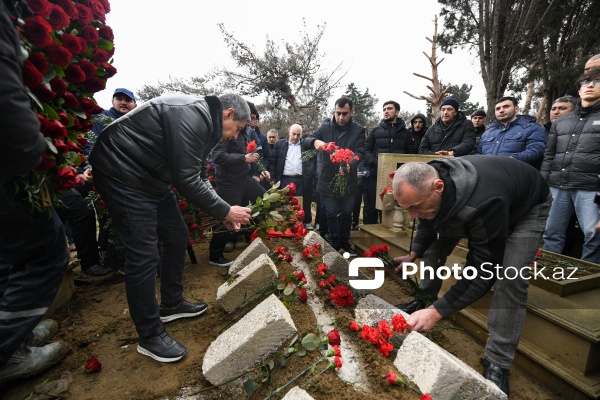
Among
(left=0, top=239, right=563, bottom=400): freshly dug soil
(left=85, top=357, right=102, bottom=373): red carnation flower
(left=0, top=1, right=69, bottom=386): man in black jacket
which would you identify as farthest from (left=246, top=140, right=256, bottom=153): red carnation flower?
(left=85, top=357, right=102, bottom=373): red carnation flower

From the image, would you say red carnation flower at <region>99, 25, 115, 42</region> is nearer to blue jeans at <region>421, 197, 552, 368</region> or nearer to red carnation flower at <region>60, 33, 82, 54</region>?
red carnation flower at <region>60, 33, 82, 54</region>

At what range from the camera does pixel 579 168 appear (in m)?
3.00

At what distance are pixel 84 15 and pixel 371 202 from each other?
4.40 m

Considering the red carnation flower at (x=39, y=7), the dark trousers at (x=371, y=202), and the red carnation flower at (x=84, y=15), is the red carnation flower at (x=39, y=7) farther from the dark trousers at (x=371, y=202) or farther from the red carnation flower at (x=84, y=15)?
the dark trousers at (x=371, y=202)

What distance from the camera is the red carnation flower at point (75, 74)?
4.97ft

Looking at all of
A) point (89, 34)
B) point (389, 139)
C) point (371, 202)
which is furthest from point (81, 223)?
point (389, 139)

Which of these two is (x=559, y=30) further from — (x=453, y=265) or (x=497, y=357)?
(x=497, y=357)

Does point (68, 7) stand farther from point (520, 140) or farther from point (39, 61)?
point (520, 140)

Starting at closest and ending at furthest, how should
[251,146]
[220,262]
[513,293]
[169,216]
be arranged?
[513,293] → [169,216] → [220,262] → [251,146]

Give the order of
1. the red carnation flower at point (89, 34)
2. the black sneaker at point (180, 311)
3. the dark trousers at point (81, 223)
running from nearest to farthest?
the red carnation flower at point (89, 34) < the black sneaker at point (180, 311) < the dark trousers at point (81, 223)

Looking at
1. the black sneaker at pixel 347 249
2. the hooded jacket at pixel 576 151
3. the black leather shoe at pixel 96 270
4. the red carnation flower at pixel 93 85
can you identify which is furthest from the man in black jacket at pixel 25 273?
the hooded jacket at pixel 576 151

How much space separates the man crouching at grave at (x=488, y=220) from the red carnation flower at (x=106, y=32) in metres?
1.93

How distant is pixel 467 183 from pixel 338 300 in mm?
1165

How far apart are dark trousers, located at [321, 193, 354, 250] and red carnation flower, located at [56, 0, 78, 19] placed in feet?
9.99
